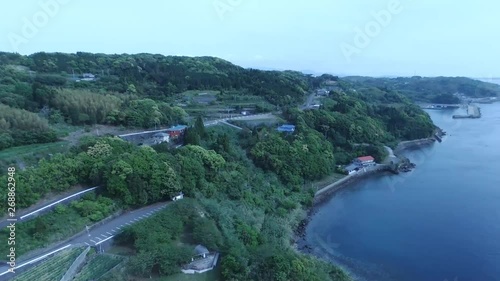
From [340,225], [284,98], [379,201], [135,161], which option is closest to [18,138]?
[135,161]

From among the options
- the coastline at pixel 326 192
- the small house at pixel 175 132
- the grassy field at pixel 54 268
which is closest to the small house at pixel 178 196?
the grassy field at pixel 54 268

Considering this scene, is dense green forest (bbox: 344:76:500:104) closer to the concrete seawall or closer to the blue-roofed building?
the concrete seawall

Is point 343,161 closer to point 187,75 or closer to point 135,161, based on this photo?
point 135,161

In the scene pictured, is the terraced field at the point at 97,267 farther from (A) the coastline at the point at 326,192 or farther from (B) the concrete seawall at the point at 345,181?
(B) the concrete seawall at the point at 345,181

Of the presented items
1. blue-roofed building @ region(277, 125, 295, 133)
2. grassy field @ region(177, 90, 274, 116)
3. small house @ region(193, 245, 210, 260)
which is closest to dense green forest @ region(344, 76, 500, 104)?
grassy field @ region(177, 90, 274, 116)

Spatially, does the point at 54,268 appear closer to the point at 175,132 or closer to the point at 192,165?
the point at 192,165

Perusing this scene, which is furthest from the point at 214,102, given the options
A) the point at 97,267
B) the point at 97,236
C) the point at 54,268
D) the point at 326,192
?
the point at 54,268
